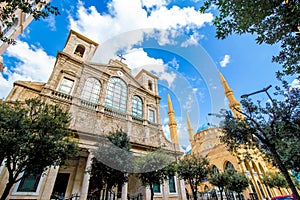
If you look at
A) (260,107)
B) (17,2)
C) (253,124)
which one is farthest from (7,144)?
(260,107)

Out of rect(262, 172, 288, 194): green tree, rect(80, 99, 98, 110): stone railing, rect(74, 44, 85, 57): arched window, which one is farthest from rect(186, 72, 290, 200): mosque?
rect(74, 44, 85, 57): arched window

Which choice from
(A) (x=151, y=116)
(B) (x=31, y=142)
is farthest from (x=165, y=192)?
(B) (x=31, y=142)

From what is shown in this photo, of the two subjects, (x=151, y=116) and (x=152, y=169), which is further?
(x=151, y=116)

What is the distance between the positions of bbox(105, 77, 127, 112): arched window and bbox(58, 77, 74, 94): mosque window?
365 cm

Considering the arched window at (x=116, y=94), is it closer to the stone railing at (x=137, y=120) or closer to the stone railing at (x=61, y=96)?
the stone railing at (x=137, y=120)

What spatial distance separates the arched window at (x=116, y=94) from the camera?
16034 mm

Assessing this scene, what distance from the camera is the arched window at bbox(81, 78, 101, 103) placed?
1458 centimetres

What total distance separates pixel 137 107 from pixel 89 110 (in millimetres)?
6158

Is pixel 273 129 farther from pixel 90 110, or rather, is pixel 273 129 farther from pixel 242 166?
pixel 242 166

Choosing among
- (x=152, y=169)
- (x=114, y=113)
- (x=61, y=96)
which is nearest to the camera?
(x=152, y=169)

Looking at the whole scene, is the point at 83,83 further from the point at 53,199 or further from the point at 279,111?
the point at 279,111

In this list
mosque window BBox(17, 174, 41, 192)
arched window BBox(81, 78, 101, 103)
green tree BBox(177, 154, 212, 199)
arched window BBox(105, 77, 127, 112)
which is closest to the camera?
mosque window BBox(17, 174, 41, 192)

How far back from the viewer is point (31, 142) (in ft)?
21.9

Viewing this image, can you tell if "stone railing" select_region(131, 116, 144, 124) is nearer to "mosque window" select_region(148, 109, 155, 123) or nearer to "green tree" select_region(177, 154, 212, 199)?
"mosque window" select_region(148, 109, 155, 123)
